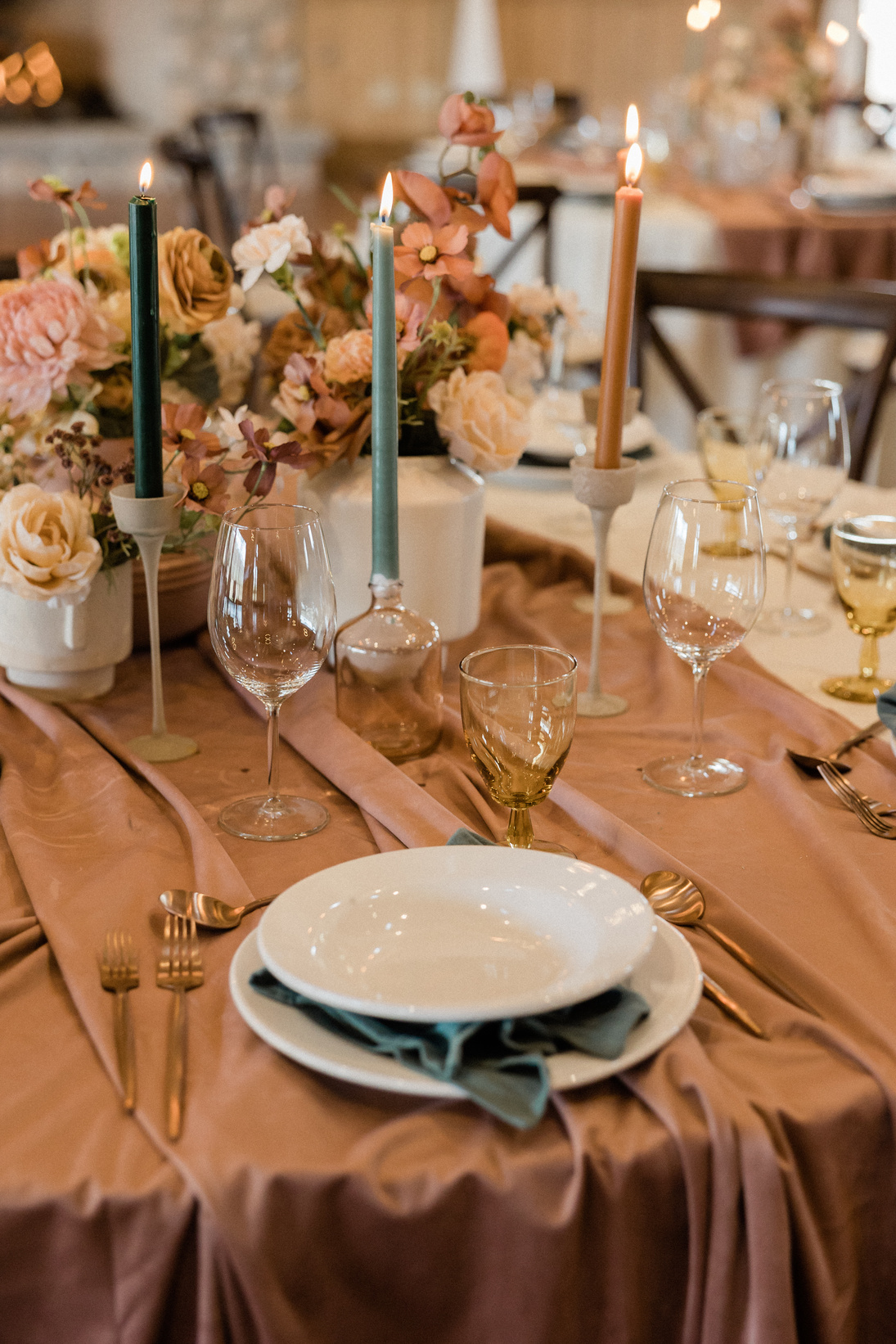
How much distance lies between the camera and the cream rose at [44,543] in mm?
939

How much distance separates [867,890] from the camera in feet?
2.52

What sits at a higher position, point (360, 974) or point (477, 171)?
point (477, 171)

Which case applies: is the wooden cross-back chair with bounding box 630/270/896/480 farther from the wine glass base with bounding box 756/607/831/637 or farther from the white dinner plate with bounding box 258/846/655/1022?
the white dinner plate with bounding box 258/846/655/1022

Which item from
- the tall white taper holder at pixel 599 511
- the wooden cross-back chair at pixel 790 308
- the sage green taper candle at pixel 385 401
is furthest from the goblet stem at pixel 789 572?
the wooden cross-back chair at pixel 790 308

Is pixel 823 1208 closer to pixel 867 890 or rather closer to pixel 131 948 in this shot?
pixel 867 890

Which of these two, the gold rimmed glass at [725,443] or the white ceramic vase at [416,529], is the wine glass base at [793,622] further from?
the white ceramic vase at [416,529]

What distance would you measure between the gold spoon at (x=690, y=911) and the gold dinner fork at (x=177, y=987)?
10.3 inches

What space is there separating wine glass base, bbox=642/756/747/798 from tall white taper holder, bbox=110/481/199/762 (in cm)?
35

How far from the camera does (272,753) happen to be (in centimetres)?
88

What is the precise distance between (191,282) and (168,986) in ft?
2.07

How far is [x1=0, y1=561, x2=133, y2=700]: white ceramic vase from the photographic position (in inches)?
39.6

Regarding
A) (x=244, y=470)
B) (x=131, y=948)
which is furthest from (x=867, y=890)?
(x=244, y=470)

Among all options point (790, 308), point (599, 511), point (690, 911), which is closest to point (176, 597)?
point (599, 511)

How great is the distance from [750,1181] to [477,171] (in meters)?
0.82
